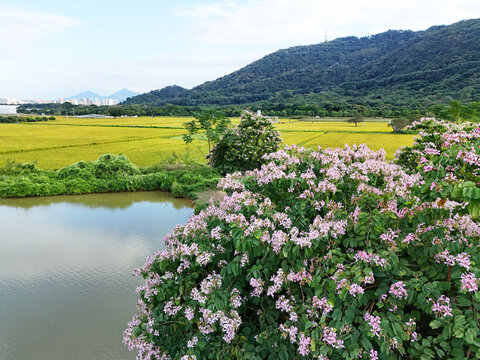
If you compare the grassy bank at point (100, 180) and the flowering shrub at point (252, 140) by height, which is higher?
the flowering shrub at point (252, 140)

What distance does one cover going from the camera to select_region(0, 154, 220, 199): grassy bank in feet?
57.5

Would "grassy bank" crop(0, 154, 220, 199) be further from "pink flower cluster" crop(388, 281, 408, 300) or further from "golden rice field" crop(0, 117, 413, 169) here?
"pink flower cluster" crop(388, 281, 408, 300)

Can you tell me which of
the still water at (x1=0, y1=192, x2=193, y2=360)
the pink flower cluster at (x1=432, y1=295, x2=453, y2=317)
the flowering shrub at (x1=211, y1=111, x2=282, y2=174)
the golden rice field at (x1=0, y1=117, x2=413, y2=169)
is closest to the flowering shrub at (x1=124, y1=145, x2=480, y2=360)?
the pink flower cluster at (x1=432, y1=295, x2=453, y2=317)

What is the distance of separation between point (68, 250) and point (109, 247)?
1245mm

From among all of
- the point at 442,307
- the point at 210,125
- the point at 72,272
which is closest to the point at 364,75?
the point at 210,125

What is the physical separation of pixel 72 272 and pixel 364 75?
12992 centimetres

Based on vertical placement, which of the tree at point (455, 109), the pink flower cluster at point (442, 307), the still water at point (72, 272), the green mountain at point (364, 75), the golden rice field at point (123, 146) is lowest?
the still water at point (72, 272)

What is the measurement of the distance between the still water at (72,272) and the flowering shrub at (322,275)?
336 cm

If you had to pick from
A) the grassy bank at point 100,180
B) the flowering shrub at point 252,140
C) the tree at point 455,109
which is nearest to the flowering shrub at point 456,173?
the tree at point 455,109

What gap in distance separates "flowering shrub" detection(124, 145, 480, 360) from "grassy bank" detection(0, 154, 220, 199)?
13.3 m

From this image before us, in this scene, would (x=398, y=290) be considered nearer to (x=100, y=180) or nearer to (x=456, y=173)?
(x=456, y=173)

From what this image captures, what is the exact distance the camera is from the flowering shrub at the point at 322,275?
8.04ft

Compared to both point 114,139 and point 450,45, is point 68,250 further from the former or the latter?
point 450,45

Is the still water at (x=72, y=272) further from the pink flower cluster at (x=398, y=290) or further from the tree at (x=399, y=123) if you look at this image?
the tree at (x=399, y=123)
